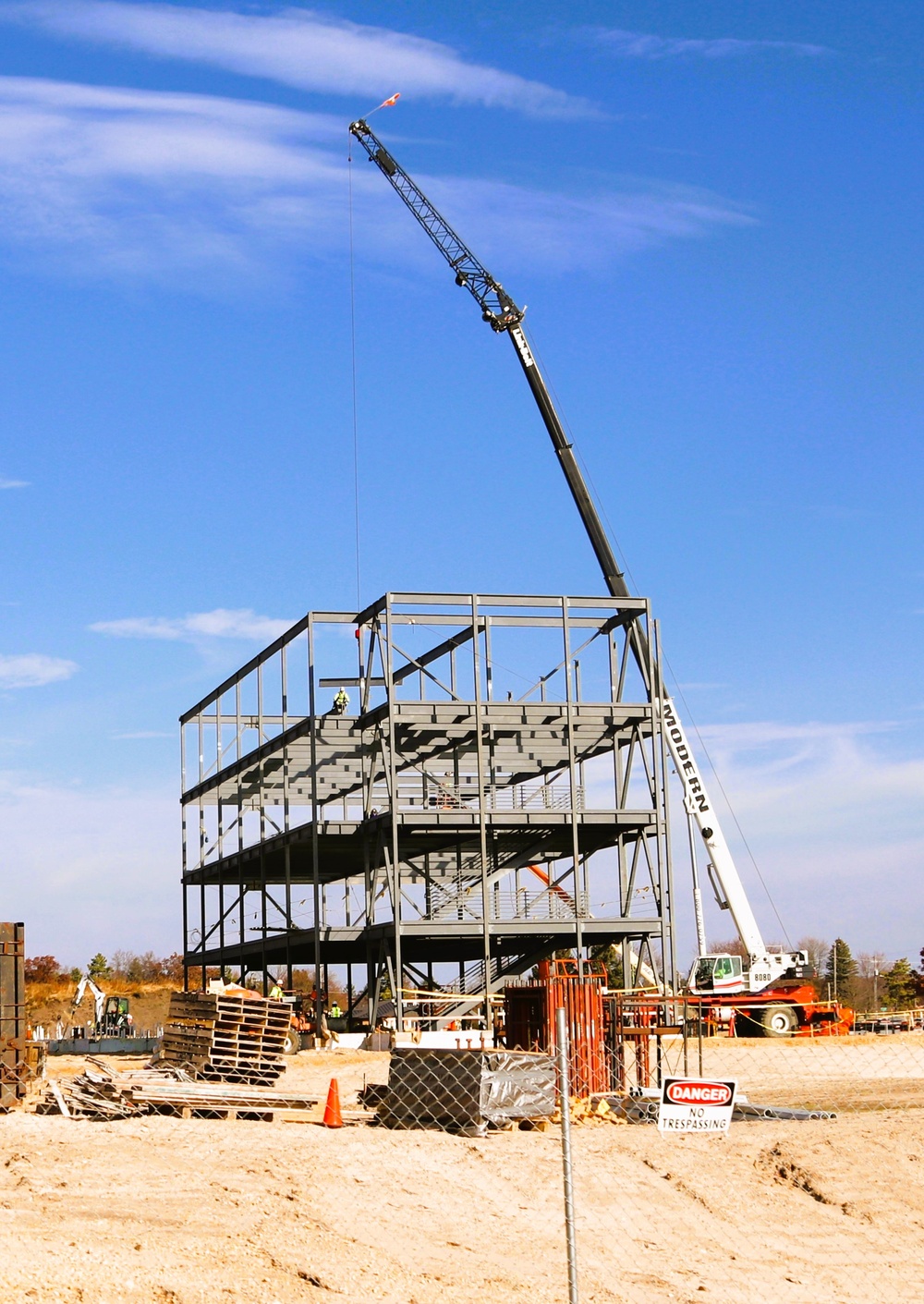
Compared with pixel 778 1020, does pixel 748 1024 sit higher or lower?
lower

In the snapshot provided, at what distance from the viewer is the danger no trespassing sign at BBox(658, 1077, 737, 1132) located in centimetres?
978

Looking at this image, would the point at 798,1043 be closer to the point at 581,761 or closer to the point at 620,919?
the point at 620,919

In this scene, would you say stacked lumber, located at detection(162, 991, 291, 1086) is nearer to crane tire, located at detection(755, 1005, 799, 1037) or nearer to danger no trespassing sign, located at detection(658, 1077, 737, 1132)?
danger no trespassing sign, located at detection(658, 1077, 737, 1132)

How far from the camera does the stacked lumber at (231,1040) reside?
1041 inches

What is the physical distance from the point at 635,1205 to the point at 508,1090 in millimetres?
5117

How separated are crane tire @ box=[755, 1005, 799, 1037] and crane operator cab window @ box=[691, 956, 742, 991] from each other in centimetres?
133

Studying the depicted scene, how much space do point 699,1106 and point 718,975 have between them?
3948cm

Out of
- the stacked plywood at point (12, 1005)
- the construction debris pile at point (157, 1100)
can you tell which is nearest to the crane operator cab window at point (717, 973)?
the construction debris pile at point (157, 1100)

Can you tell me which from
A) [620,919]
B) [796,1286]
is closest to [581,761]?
[620,919]

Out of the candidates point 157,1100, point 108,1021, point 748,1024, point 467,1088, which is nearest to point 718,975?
point 748,1024

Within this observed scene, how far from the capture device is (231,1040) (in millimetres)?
26578

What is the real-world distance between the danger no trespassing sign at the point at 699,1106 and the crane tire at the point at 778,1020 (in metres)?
37.9

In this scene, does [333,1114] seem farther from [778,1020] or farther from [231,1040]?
[778,1020]

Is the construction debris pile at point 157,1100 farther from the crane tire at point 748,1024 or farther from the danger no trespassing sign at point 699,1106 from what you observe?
the crane tire at point 748,1024
